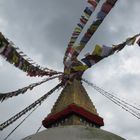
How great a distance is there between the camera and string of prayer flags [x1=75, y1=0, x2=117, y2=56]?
10219 mm

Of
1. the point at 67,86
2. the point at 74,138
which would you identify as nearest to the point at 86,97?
the point at 67,86

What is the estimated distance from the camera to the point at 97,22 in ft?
35.6

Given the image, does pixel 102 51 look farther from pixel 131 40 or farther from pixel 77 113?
pixel 77 113

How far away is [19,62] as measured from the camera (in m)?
11.2

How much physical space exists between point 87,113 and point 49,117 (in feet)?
4.00

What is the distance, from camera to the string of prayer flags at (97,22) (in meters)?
10.2

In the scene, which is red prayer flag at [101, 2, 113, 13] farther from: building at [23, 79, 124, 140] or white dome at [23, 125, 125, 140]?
white dome at [23, 125, 125, 140]

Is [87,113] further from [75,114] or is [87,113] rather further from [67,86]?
[67,86]

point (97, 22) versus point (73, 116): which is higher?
point (97, 22)

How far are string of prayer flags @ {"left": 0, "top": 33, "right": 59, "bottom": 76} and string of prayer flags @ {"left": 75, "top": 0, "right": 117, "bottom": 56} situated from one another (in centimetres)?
139

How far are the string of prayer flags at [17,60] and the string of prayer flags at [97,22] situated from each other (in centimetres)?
139

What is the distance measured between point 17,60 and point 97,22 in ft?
8.18

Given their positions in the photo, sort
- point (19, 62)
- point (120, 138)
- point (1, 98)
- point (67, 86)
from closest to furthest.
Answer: point (120, 138) → point (19, 62) → point (1, 98) → point (67, 86)

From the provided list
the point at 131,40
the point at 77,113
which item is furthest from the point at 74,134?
the point at 131,40
